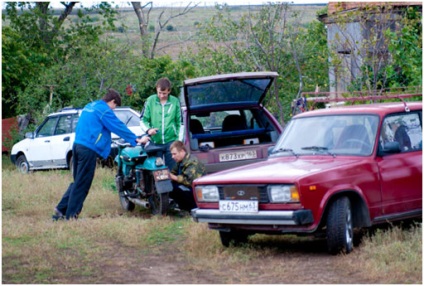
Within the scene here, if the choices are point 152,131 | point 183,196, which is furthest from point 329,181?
point 152,131

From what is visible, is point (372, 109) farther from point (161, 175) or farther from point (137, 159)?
point (137, 159)

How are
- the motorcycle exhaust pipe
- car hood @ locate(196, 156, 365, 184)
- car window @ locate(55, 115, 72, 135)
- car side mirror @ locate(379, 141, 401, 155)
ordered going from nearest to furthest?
car hood @ locate(196, 156, 365, 184) → car side mirror @ locate(379, 141, 401, 155) → the motorcycle exhaust pipe → car window @ locate(55, 115, 72, 135)

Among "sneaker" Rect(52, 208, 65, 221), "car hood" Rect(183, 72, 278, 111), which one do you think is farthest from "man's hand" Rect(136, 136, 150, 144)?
"sneaker" Rect(52, 208, 65, 221)

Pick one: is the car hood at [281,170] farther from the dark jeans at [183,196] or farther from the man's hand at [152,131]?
the man's hand at [152,131]

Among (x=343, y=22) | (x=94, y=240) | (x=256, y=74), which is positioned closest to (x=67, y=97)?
(x=343, y=22)

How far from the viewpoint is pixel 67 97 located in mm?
28281

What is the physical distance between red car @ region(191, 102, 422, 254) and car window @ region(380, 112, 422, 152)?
1cm

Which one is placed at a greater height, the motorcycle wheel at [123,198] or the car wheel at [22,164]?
the motorcycle wheel at [123,198]

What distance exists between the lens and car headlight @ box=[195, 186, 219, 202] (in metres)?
9.84

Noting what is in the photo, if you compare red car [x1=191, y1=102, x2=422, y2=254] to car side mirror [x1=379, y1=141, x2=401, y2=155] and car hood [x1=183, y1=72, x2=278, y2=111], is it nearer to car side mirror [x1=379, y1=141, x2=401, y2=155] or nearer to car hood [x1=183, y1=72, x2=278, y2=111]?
car side mirror [x1=379, y1=141, x2=401, y2=155]

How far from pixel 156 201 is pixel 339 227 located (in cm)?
416

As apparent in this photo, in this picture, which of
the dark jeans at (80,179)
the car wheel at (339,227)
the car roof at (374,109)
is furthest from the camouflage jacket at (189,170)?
the car wheel at (339,227)

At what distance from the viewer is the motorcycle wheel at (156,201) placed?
12.4m

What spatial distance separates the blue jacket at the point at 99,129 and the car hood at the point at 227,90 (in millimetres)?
1220
